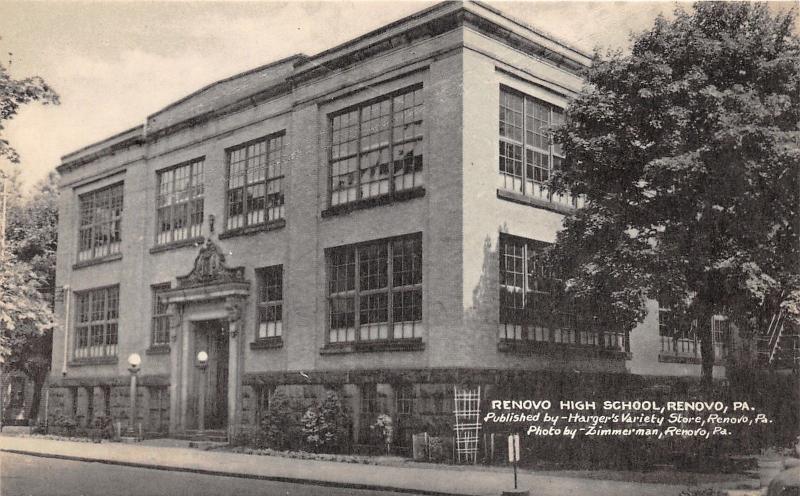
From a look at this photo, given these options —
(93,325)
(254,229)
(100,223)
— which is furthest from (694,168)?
(93,325)

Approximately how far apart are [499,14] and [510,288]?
7.69 m

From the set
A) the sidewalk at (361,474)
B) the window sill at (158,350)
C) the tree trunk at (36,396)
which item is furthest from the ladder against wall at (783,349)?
the tree trunk at (36,396)

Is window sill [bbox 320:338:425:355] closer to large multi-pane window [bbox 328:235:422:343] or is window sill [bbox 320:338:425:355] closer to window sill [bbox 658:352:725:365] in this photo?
large multi-pane window [bbox 328:235:422:343]

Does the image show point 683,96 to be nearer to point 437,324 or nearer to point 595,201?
point 595,201

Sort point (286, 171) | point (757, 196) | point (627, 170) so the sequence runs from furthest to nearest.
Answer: point (286, 171)
point (627, 170)
point (757, 196)

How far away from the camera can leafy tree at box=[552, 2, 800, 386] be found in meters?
17.3

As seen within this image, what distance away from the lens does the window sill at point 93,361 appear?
112 ft

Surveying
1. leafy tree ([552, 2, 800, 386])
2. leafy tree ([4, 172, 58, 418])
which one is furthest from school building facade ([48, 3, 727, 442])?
leafy tree ([4, 172, 58, 418])

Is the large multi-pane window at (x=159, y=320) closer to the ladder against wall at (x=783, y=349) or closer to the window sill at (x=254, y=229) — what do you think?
the window sill at (x=254, y=229)

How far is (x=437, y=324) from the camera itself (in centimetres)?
2219

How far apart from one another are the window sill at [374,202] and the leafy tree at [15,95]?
28.5 ft

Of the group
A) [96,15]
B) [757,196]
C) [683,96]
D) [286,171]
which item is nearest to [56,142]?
[96,15]

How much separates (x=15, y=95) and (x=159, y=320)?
1458cm

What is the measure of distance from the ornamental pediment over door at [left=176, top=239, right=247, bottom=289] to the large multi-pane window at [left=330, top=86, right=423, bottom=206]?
518cm
